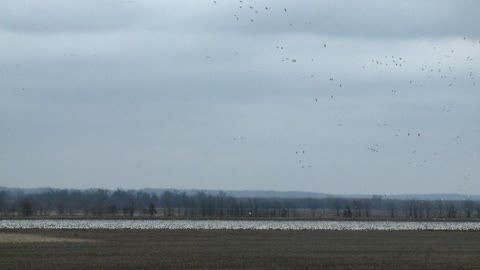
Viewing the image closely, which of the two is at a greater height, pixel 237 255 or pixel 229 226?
pixel 229 226

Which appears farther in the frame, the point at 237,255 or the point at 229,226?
the point at 229,226

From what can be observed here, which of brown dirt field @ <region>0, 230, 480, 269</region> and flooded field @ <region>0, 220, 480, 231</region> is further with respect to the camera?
flooded field @ <region>0, 220, 480, 231</region>

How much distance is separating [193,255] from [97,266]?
8.54 meters

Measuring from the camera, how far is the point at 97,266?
41.7 meters

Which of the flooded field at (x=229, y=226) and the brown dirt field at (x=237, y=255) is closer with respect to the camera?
the brown dirt field at (x=237, y=255)

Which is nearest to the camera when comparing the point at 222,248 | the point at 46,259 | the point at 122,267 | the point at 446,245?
the point at 122,267

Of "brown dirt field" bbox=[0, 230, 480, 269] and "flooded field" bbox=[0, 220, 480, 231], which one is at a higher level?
"flooded field" bbox=[0, 220, 480, 231]

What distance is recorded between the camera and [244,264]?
43.1 m

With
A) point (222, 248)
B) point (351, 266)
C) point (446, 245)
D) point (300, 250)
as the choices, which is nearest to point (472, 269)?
point (351, 266)

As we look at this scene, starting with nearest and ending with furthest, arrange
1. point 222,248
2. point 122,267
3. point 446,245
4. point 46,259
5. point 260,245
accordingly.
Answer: point 122,267 < point 46,259 < point 222,248 < point 260,245 < point 446,245

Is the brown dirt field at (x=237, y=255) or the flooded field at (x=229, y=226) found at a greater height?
the flooded field at (x=229, y=226)

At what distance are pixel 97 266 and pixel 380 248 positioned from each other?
23.1 meters

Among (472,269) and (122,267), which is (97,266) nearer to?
(122,267)

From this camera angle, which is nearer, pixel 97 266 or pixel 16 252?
pixel 97 266
